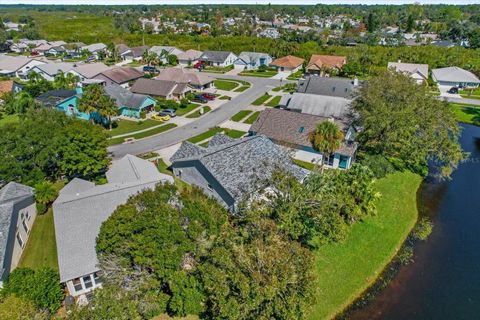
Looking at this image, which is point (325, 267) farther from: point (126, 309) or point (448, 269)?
point (126, 309)

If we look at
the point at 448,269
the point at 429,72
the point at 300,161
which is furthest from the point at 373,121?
the point at 429,72

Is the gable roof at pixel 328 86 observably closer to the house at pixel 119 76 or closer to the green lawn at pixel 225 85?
the green lawn at pixel 225 85

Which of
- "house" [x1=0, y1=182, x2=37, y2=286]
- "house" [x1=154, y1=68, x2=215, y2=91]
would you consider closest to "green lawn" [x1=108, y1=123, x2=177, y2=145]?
"house" [x1=0, y1=182, x2=37, y2=286]

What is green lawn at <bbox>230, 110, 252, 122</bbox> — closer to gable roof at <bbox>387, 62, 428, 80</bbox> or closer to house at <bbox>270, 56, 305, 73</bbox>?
house at <bbox>270, 56, 305, 73</bbox>

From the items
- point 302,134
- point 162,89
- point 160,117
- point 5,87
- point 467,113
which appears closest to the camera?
point 302,134

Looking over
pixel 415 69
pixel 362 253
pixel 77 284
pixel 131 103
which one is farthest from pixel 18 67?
pixel 415 69

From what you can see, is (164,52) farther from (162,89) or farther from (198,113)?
(198,113)
